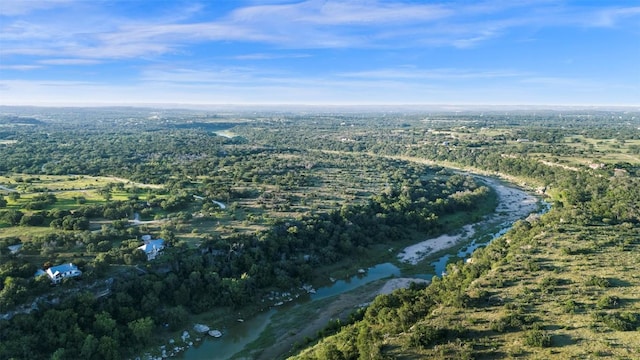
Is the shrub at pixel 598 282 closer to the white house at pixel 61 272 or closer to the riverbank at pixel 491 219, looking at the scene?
the riverbank at pixel 491 219

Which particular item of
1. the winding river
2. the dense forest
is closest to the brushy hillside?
the dense forest

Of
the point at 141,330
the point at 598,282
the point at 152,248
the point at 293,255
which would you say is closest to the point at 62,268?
the point at 152,248

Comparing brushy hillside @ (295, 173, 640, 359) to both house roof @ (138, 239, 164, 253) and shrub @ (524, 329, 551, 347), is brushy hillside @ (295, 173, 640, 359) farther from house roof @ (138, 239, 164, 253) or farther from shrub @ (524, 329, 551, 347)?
house roof @ (138, 239, 164, 253)

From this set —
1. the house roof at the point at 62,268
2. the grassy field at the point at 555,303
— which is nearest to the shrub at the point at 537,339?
the grassy field at the point at 555,303

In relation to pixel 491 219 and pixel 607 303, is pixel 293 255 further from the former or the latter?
pixel 491 219

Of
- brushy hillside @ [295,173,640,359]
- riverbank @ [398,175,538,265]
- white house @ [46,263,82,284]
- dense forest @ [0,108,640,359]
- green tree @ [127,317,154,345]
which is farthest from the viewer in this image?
riverbank @ [398,175,538,265]

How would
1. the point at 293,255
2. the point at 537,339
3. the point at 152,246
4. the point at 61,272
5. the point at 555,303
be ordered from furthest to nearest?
the point at 293,255 < the point at 152,246 < the point at 61,272 < the point at 555,303 < the point at 537,339

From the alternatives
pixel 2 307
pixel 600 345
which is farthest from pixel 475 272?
pixel 2 307
